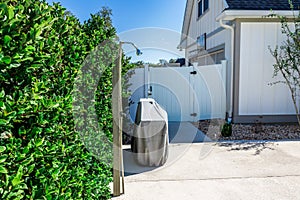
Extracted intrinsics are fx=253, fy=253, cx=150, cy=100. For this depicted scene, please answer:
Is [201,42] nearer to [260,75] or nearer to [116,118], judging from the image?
[260,75]

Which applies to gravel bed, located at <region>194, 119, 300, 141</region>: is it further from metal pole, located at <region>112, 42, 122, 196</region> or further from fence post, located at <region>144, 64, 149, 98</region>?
metal pole, located at <region>112, 42, 122, 196</region>

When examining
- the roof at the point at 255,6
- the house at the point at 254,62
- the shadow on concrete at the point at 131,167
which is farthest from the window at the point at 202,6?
the shadow on concrete at the point at 131,167

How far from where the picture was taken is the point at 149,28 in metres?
6.86

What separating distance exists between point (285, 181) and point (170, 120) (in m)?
4.95

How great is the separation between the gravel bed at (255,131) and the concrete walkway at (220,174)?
2.64 feet

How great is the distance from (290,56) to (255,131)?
7.33 feet

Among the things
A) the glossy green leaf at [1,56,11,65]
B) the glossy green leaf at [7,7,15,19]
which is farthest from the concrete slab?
the glossy green leaf at [7,7,15,19]

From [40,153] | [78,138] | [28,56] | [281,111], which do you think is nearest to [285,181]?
[78,138]

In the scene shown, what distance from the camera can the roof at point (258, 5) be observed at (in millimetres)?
7309

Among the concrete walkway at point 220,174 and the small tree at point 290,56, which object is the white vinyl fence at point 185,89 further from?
the concrete walkway at point 220,174

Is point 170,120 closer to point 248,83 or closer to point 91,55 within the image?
point 248,83

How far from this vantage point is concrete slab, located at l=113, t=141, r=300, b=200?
351 cm

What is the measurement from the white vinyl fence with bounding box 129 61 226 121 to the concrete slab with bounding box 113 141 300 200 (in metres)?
2.85

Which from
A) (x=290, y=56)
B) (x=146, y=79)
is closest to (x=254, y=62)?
(x=290, y=56)
